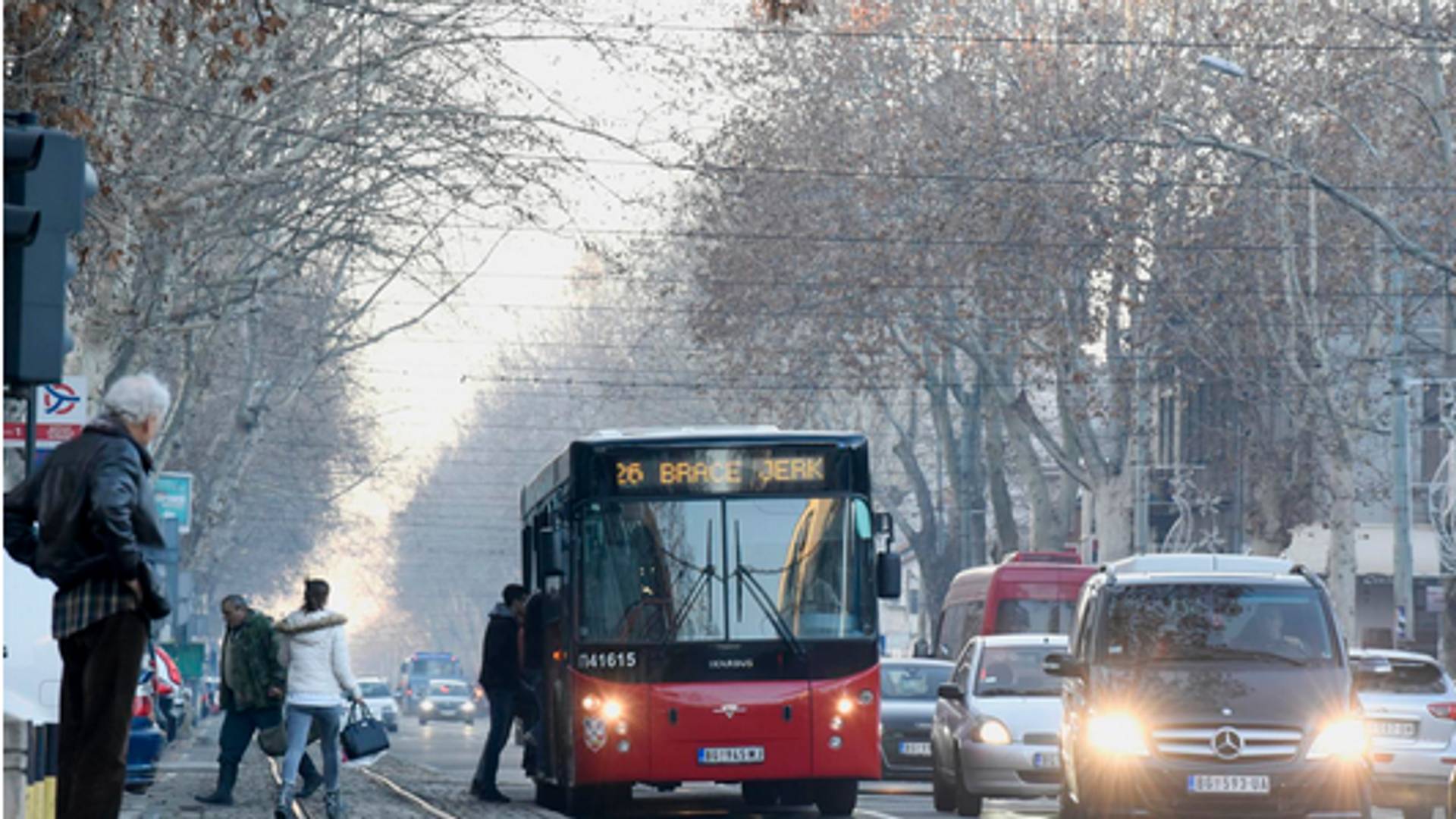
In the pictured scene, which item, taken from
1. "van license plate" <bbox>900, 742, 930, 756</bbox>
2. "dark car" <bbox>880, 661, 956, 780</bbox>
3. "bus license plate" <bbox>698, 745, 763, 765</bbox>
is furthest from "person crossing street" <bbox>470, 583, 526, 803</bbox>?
"van license plate" <bbox>900, 742, 930, 756</bbox>

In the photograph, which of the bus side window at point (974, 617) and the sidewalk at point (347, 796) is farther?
the bus side window at point (974, 617)

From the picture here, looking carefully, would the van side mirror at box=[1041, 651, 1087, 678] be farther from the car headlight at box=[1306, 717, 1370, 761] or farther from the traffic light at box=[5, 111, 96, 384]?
the traffic light at box=[5, 111, 96, 384]

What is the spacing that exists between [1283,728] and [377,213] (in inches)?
661

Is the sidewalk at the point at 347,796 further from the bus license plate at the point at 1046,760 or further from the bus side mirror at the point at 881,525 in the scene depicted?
the bus license plate at the point at 1046,760

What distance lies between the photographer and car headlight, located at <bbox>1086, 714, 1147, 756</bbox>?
17375 millimetres

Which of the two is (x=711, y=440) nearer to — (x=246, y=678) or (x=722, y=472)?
(x=722, y=472)

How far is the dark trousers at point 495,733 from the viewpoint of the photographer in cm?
2319

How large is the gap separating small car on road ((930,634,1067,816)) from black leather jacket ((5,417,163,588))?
13.3 meters

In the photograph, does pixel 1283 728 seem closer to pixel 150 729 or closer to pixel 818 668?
pixel 818 668

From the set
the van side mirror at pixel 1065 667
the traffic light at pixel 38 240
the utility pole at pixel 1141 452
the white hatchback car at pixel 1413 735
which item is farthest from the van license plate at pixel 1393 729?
the utility pole at pixel 1141 452

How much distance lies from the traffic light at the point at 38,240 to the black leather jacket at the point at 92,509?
1.41 m

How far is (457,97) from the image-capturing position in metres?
30.3

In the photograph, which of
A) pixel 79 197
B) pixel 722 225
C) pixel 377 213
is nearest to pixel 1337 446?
pixel 722 225

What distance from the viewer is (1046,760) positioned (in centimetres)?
2258
